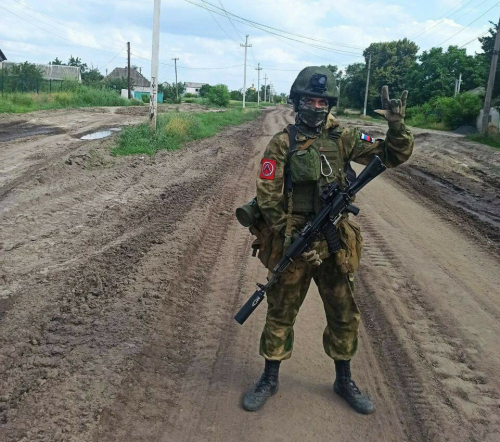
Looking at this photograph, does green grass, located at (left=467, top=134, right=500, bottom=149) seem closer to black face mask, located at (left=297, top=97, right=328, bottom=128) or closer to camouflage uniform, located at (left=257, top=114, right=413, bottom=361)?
camouflage uniform, located at (left=257, top=114, right=413, bottom=361)

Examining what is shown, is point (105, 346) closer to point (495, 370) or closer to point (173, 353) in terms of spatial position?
point (173, 353)

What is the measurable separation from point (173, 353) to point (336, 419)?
137 cm

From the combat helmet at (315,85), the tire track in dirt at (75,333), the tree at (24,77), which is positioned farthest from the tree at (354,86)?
the combat helmet at (315,85)

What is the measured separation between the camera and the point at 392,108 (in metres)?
3.02

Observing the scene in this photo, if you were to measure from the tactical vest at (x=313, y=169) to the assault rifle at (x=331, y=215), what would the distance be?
0.30 feet

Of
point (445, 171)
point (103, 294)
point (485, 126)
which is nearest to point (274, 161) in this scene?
point (103, 294)

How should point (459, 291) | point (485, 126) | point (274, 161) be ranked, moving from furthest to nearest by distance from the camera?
point (485, 126), point (459, 291), point (274, 161)

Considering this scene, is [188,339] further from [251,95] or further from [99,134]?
[251,95]

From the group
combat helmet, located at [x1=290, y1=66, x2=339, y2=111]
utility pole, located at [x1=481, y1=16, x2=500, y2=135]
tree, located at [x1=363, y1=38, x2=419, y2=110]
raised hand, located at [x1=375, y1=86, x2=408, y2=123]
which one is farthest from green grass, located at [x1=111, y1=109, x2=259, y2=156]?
tree, located at [x1=363, y1=38, x2=419, y2=110]

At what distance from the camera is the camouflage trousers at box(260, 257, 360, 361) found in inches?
132

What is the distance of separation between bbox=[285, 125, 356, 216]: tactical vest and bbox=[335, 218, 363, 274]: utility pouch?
0.74ft

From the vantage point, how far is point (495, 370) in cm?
399

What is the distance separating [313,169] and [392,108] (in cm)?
57

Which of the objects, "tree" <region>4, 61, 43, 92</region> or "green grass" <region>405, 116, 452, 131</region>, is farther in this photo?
"tree" <region>4, 61, 43, 92</region>
